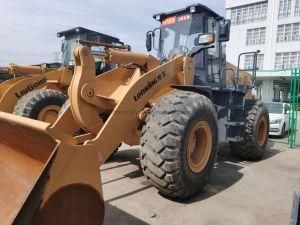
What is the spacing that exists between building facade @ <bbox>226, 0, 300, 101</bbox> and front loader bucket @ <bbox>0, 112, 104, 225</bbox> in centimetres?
2969

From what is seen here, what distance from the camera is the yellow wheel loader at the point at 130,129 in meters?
2.77

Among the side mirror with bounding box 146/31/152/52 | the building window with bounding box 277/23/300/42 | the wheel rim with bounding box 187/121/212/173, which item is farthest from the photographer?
the building window with bounding box 277/23/300/42

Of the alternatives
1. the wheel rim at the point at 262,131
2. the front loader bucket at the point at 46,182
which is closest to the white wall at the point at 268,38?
the wheel rim at the point at 262,131

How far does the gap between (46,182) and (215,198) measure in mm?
2773

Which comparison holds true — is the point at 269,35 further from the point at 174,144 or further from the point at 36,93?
the point at 174,144

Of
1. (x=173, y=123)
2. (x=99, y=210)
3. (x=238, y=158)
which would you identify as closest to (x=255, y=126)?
(x=238, y=158)

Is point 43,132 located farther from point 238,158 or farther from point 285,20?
point 285,20

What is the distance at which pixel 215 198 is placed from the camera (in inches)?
187

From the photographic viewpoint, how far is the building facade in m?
33.2

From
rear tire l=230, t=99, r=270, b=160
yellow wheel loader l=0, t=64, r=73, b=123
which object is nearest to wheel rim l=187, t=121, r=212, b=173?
rear tire l=230, t=99, r=270, b=160

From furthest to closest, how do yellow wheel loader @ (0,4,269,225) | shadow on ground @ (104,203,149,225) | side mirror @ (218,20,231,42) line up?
side mirror @ (218,20,231,42), shadow on ground @ (104,203,149,225), yellow wheel loader @ (0,4,269,225)

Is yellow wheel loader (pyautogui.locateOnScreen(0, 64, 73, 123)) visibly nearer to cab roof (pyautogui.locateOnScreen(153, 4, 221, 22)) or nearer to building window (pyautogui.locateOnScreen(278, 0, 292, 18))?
cab roof (pyautogui.locateOnScreen(153, 4, 221, 22))

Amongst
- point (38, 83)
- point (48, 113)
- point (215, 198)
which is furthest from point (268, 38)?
point (215, 198)

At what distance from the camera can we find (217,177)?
5773 millimetres
